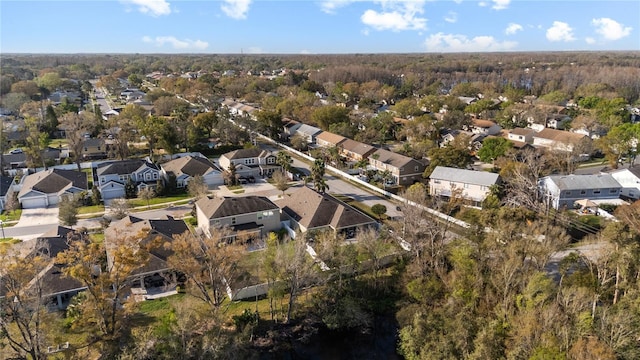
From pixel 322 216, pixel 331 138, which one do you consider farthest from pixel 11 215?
pixel 331 138

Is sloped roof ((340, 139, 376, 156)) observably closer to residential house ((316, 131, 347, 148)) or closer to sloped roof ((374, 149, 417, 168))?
residential house ((316, 131, 347, 148))

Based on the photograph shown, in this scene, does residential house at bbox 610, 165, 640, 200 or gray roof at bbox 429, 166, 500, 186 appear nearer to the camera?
gray roof at bbox 429, 166, 500, 186

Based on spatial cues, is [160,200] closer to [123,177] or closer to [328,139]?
[123,177]

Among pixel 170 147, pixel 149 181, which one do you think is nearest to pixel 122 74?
pixel 170 147

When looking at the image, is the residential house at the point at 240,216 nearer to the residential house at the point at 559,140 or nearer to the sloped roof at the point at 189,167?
the sloped roof at the point at 189,167

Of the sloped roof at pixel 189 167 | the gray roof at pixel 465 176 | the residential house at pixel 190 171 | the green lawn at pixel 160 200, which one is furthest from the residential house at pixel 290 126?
the gray roof at pixel 465 176

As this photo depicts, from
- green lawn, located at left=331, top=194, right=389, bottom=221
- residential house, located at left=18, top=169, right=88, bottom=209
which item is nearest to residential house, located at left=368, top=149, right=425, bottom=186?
green lawn, located at left=331, top=194, right=389, bottom=221

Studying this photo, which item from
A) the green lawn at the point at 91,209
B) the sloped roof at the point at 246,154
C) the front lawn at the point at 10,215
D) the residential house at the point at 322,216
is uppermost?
the sloped roof at the point at 246,154
